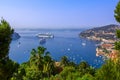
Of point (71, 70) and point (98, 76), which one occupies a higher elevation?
point (98, 76)

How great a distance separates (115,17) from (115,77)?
7.58m

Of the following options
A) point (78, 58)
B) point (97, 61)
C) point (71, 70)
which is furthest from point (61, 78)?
point (78, 58)

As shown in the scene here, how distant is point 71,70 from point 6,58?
2996 centimetres

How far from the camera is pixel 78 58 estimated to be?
158m

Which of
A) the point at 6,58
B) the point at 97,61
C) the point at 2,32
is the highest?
the point at 2,32

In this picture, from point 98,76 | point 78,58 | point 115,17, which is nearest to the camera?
point 98,76

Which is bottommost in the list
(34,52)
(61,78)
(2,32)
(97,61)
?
(97,61)

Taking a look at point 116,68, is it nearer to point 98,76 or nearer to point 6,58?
point 98,76

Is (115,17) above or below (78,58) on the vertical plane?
above

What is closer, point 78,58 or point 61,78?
point 61,78

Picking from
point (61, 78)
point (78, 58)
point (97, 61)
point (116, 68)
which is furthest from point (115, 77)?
point (78, 58)

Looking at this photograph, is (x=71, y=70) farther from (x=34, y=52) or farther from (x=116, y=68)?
(x=116, y=68)

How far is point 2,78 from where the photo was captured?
17500 millimetres

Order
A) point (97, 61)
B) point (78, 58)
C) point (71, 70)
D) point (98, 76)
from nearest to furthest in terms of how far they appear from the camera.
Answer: point (98, 76)
point (71, 70)
point (97, 61)
point (78, 58)
